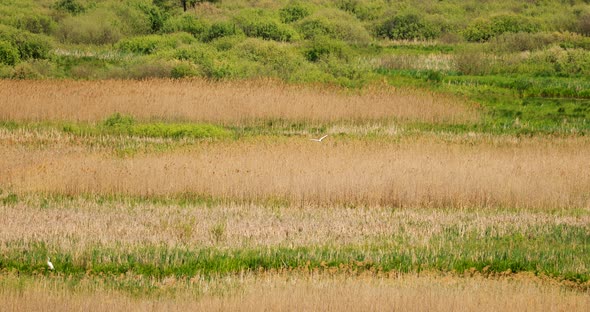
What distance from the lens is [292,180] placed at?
664 inches

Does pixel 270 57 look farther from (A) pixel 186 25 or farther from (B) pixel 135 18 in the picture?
(B) pixel 135 18

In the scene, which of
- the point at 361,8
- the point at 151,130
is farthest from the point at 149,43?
the point at 361,8

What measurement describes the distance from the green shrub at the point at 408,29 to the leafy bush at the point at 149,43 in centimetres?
1709

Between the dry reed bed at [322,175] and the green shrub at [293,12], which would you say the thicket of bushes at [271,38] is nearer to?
the green shrub at [293,12]

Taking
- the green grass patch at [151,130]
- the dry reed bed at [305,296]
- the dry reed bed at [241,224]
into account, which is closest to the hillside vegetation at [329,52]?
the green grass patch at [151,130]

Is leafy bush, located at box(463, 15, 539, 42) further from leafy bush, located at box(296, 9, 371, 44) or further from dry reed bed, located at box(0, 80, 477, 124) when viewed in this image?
dry reed bed, located at box(0, 80, 477, 124)

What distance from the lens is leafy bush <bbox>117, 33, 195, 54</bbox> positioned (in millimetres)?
43906

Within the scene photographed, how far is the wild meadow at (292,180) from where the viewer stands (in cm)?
1016

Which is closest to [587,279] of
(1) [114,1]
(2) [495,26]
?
(2) [495,26]

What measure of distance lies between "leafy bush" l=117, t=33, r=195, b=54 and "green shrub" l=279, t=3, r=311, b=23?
1662cm

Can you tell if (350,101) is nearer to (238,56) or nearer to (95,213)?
(238,56)

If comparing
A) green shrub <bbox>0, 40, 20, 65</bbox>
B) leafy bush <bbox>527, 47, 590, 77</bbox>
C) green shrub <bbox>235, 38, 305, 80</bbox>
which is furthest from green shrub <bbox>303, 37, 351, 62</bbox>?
green shrub <bbox>0, 40, 20, 65</bbox>

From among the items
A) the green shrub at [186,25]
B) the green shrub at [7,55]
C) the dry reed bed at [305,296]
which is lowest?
the green shrub at [186,25]

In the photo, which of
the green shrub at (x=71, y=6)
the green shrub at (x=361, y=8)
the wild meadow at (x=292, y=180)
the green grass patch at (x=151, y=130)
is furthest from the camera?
the green shrub at (x=361, y=8)
